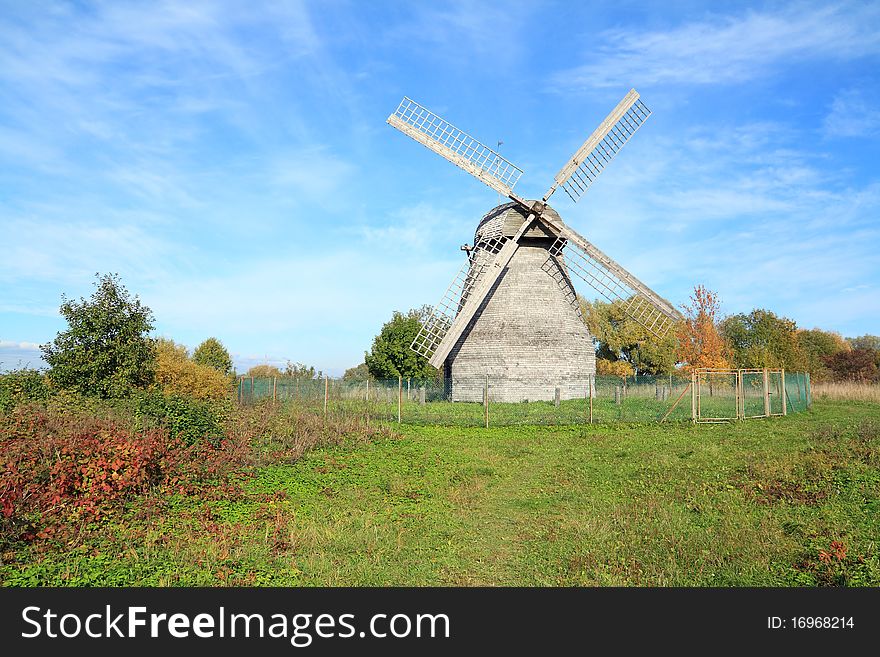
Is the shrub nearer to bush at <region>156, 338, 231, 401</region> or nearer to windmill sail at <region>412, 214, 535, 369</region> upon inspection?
windmill sail at <region>412, 214, 535, 369</region>

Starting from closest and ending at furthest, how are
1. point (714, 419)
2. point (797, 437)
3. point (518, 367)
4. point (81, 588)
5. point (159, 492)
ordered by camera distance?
point (81, 588) < point (159, 492) < point (797, 437) < point (714, 419) < point (518, 367)

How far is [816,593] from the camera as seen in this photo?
6.97 meters

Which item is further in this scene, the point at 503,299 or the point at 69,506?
the point at 503,299

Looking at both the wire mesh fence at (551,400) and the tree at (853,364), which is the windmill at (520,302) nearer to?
the wire mesh fence at (551,400)

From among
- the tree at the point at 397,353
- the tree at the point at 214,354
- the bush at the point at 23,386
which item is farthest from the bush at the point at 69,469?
the tree at the point at 214,354

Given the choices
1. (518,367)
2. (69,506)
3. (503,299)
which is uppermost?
(503,299)

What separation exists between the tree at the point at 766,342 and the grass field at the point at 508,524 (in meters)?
34.6

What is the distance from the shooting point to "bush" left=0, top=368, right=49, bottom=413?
56.7 ft

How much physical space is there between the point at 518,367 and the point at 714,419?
8.02 metres

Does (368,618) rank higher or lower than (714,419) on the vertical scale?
lower

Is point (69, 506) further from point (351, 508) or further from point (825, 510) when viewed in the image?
point (825, 510)

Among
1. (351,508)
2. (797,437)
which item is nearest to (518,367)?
(797,437)

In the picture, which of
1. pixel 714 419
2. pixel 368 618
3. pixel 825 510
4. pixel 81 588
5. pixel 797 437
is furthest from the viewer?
pixel 714 419

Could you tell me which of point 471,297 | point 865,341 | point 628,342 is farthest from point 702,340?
point 865,341
